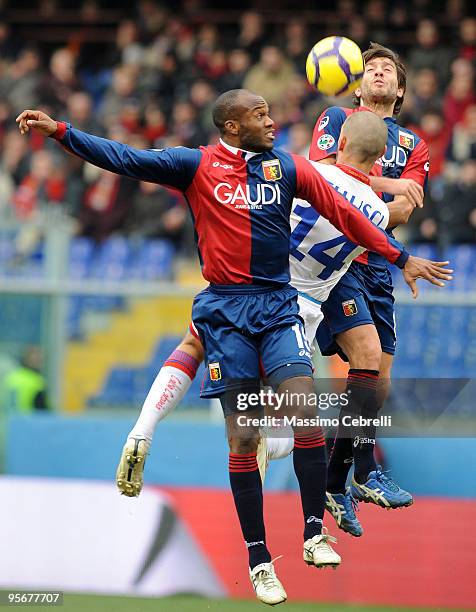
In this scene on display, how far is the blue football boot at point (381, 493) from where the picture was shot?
6992 millimetres

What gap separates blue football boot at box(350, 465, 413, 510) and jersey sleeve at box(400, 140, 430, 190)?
168 cm

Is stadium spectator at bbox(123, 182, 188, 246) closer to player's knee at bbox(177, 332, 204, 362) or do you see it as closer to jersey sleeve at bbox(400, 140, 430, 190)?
player's knee at bbox(177, 332, 204, 362)

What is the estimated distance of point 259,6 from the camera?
61.9 ft

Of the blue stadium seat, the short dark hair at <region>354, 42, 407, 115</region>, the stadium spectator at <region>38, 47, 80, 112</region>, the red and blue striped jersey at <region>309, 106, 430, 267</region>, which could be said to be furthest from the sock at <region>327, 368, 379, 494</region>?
the stadium spectator at <region>38, 47, 80, 112</region>

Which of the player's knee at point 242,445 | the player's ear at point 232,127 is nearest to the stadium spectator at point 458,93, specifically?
the player's ear at point 232,127

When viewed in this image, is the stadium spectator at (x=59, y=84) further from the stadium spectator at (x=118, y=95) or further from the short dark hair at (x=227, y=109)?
the short dark hair at (x=227, y=109)

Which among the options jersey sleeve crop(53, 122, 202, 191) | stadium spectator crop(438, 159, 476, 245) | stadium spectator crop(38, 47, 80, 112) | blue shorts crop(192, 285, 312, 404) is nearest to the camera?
jersey sleeve crop(53, 122, 202, 191)

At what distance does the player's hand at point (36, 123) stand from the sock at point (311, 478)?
1.99 meters

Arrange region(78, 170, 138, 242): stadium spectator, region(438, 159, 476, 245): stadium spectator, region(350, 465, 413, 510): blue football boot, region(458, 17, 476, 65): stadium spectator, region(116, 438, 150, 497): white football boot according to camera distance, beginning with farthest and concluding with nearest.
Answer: region(458, 17, 476, 65): stadium spectator, region(78, 170, 138, 242): stadium spectator, region(438, 159, 476, 245): stadium spectator, region(350, 465, 413, 510): blue football boot, region(116, 438, 150, 497): white football boot

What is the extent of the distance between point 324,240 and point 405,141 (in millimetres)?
846

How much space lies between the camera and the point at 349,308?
7066mm

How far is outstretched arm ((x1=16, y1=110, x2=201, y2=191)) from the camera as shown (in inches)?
245

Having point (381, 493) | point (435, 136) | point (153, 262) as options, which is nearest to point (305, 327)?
point (381, 493)

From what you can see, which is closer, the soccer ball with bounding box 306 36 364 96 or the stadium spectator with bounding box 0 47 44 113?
the soccer ball with bounding box 306 36 364 96
